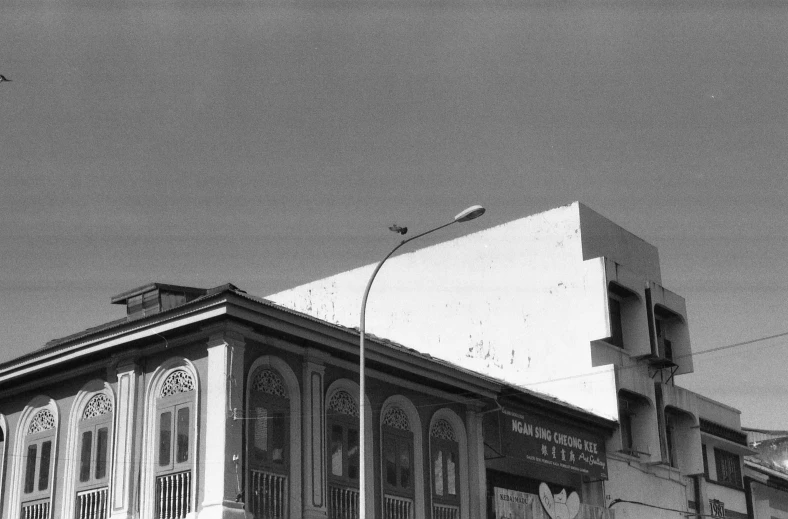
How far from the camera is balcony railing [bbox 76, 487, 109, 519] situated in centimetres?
2188

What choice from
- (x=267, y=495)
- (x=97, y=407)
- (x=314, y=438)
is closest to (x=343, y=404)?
(x=314, y=438)

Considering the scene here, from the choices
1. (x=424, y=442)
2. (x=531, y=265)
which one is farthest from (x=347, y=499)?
(x=531, y=265)

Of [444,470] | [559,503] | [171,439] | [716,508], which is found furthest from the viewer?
[716,508]

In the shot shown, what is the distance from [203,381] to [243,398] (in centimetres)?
86

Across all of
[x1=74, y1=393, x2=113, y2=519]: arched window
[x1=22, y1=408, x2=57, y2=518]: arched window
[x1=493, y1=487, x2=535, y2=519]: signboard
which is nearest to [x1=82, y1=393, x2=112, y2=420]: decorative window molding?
[x1=74, y1=393, x2=113, y2=519]: arched window

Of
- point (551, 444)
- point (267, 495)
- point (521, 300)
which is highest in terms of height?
point (521, 300)

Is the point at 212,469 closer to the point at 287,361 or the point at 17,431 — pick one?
the point at 287,361

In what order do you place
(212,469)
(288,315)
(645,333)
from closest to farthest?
(212,469) < (288,315) < (645,333)

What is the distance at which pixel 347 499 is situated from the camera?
2277cm

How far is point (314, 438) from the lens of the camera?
22.2 meters

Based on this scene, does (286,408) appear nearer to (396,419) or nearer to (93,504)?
(396,419)

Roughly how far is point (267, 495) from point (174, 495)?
5.69 feet

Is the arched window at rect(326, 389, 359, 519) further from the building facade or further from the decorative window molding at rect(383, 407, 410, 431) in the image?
the decorative window molding at rect(383, 407, 410, 431)

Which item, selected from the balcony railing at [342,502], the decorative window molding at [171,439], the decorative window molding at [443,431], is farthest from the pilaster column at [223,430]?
the decorative window molding at [443,431]
